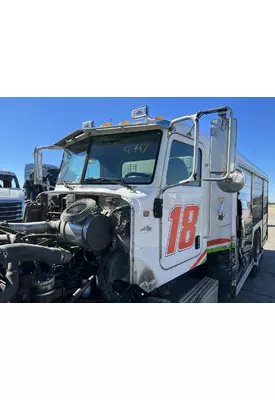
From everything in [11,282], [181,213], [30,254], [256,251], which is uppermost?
[181,213]

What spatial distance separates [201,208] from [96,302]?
1.79 metres

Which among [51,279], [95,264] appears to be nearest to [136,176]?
[95,264]

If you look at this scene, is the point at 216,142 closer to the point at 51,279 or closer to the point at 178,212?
the point at 178,212

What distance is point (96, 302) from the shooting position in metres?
2.48

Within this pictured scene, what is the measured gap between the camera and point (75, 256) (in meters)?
2.84

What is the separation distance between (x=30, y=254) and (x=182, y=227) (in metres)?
1.66

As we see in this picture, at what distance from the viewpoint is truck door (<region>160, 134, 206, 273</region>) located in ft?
9.01

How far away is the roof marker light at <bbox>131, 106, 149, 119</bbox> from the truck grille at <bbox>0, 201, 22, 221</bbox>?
639cm

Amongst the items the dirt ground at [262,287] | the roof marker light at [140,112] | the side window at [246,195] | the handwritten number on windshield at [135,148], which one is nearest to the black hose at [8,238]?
the handwritten number on windshield at [135,148]

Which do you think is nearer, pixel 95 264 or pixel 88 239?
pixel 88 239

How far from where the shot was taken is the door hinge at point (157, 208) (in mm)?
2555

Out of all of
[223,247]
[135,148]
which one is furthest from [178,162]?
[223,247]

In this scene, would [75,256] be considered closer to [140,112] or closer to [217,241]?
[140,112]

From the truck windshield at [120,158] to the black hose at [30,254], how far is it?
1.00 metres
